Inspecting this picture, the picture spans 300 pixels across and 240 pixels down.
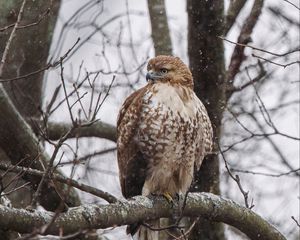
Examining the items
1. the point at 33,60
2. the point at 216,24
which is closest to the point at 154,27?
the point at 33,60

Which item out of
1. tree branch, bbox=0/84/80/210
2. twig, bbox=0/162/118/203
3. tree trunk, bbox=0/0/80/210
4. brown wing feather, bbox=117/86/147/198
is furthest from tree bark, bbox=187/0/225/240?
twig, bbox=0/162/118/203

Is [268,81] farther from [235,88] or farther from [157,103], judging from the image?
[157,103]

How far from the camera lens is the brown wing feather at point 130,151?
5969mm

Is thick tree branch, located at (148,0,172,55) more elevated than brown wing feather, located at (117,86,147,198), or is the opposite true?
thick tree branch, located at (148,0,172,55)

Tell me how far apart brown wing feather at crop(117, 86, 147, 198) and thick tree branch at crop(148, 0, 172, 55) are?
71.5 inches

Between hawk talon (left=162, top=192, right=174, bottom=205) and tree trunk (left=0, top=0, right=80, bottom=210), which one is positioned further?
tree trunk (left=0, top=0, right=80, bottom=210)

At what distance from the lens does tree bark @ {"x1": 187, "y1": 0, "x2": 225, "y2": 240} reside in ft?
20.7

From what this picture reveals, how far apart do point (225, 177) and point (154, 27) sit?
219 centimetres

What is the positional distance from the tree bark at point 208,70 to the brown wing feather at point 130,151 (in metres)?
0.58

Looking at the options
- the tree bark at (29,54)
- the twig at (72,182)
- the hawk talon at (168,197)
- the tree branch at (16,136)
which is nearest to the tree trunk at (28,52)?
the tree bark at (29,54)

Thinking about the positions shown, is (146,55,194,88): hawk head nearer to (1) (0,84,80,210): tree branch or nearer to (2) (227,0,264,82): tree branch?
(1) (0,84,80,210): tree branch

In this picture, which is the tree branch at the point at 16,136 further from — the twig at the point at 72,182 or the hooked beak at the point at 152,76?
the twig at the point at 72,182

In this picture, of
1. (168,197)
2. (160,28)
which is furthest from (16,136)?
(160,28)

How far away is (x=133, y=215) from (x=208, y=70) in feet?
6.63
